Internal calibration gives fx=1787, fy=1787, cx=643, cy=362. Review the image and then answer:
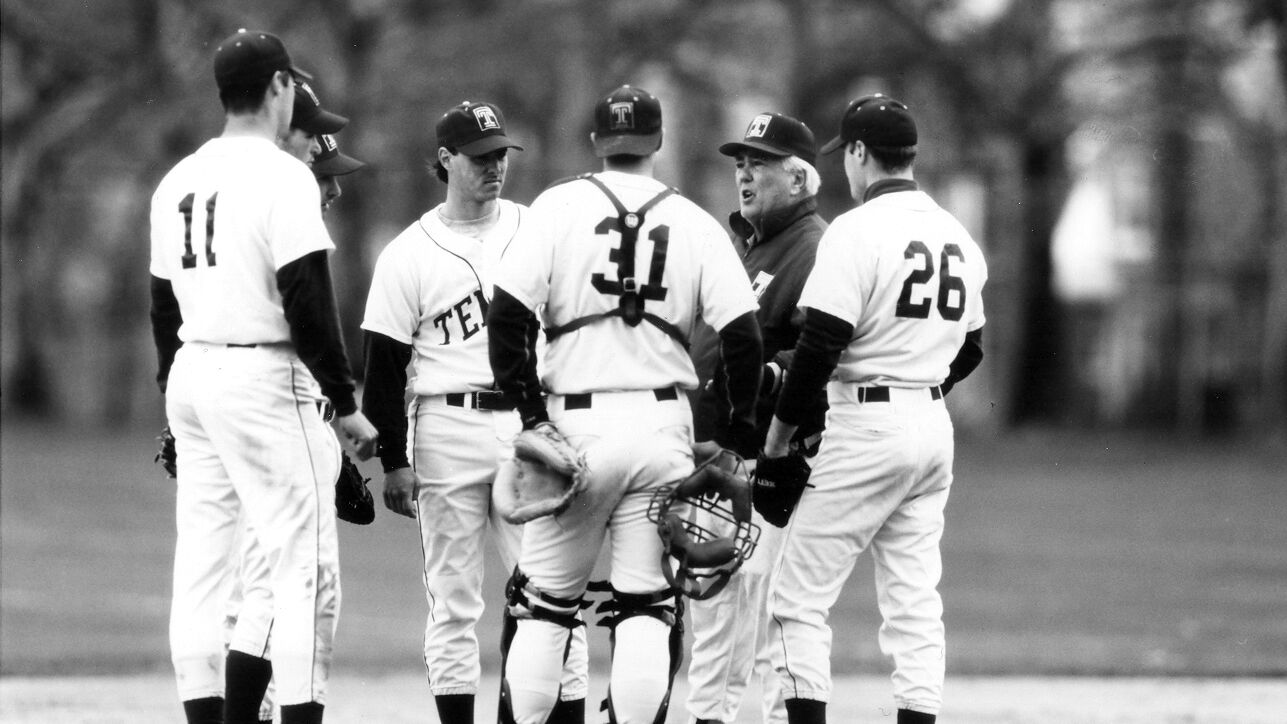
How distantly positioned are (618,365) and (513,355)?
1.17ft

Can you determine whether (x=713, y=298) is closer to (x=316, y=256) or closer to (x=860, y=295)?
(x=860, y=295)

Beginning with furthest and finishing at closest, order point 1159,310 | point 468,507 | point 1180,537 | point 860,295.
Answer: point 1159,310
point 1180,537
point 468,507
point 860,295

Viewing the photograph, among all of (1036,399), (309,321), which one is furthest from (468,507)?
(1036,399)

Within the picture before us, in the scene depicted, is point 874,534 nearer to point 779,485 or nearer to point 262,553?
point 779,485

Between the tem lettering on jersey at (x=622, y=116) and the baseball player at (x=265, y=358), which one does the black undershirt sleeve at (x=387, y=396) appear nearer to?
the baseball player at (x=265, y=358)

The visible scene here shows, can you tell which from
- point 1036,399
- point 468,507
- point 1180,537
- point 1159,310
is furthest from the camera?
point 1159,310

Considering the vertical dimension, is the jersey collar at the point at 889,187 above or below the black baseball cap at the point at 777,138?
below

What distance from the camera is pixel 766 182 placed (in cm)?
725

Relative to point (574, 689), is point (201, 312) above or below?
above

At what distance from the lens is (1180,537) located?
61.3ft

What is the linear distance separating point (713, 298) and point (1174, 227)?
121 feet

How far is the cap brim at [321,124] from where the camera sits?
6734 millimetres

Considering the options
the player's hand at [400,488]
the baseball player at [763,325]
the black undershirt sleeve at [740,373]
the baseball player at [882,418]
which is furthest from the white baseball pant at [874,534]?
the player's hand at [400,488]

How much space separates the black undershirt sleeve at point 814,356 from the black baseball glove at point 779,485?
27 cm
